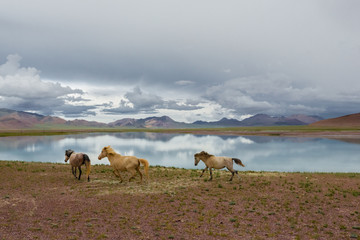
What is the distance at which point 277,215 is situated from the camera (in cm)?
1216

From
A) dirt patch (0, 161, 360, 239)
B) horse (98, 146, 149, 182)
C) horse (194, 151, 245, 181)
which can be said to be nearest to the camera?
dirt patch (0, 161, 360, 239)

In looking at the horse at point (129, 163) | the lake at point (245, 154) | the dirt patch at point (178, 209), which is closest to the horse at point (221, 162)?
the dirt patch at point (178, 209)

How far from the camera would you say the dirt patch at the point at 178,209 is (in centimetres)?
1022

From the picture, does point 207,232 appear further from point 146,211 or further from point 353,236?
point 353,236

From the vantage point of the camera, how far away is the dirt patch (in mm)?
10219

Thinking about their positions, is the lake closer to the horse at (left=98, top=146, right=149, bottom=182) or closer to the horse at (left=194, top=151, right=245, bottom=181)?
the horse at (left=194, top=151, right=245, bottom=181)

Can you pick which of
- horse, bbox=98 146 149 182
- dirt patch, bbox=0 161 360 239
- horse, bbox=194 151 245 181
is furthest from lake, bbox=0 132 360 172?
horse, bbox=98 146 149 182

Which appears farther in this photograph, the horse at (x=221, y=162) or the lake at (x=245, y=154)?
the lake at (x=245, y=154)

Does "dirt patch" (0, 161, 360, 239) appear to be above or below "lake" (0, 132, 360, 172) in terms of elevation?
above

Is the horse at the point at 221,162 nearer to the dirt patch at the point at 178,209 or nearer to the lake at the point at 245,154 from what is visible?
the dirt patch at the point at 178,209

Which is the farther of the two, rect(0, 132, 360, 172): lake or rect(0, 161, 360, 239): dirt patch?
rect(0, 132, 360, 172): lake

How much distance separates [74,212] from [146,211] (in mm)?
3768

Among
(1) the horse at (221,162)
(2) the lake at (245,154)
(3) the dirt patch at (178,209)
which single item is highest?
(1) the horse at (221,162)

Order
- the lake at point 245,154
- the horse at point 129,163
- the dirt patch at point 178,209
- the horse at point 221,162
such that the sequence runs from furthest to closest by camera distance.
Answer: the lake at point 245,154, the horse at point 221,162, the horse at point 129,163, the dirt patch at point 178,209
